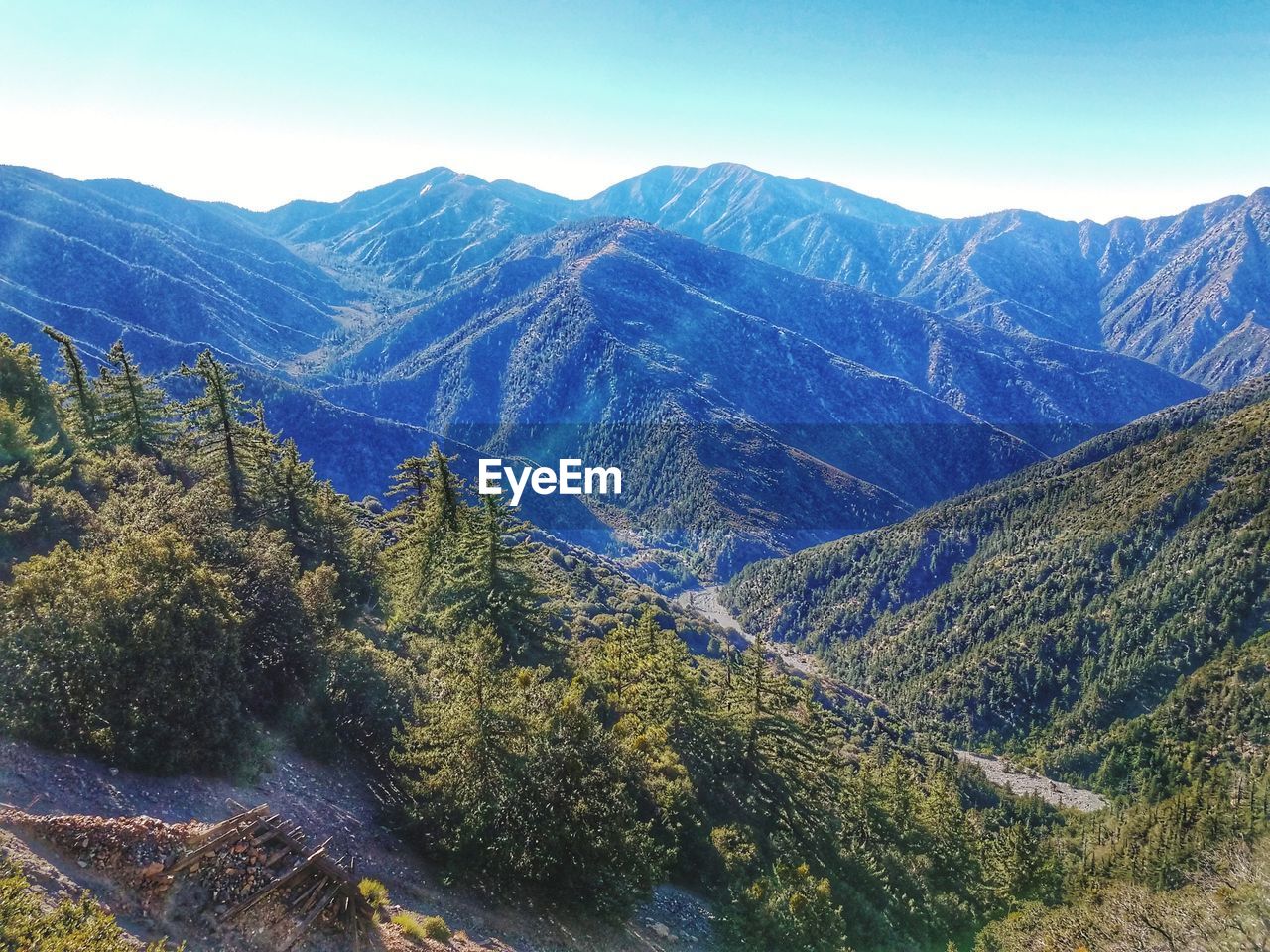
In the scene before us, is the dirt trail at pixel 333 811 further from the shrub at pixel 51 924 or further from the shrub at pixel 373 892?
the shrub at pixel 51 924

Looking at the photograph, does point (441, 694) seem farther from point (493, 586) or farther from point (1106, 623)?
point (1106, 623)

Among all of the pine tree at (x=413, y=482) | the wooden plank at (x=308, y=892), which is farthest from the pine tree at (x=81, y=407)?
the wooden plank at (x=308, y=892)

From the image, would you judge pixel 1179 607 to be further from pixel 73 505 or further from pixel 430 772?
pixel 73 505

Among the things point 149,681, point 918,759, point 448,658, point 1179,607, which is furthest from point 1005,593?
point 149,681

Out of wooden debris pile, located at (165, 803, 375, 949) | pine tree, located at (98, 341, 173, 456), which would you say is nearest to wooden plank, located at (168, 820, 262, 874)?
wooden debris pile, located at (165, 803, 375, 949)

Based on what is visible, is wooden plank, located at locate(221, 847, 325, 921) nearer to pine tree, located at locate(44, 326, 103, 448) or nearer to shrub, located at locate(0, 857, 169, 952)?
shrub, located at locate(0, 857, 169, 952)

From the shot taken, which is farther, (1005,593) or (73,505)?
(1005,593)
